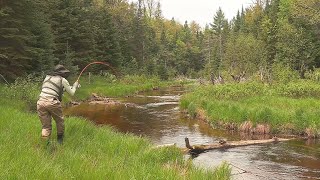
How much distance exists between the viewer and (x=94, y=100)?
29.7 m

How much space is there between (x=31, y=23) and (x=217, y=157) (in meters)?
19.7

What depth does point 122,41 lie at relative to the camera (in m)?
60.5

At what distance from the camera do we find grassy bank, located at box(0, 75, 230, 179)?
234 inches

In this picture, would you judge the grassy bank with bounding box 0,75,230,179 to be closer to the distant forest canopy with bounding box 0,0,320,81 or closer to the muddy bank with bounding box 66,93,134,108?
the distant forest canopy with bounding box 0,0,320,81

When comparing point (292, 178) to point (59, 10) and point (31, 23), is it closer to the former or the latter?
point (31, 23)

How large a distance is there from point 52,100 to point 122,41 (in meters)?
52.0

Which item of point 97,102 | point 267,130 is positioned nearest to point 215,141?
point 267,130

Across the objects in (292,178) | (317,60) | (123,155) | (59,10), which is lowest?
(292,178)

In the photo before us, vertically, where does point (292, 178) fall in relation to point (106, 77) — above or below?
below

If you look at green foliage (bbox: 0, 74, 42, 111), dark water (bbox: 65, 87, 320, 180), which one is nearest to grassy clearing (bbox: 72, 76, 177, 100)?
dark water (bbox: 65, 87, 320, 180)

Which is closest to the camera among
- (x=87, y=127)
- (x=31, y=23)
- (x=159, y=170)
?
(x=159, y=170)

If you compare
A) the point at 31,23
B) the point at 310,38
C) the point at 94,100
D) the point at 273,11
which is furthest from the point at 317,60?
the point at 31,23

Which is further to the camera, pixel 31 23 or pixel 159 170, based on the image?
pixel 31 23

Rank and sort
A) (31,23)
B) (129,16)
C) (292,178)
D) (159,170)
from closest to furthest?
(159,170)
(292,178)
(31,23)
(129,16)
